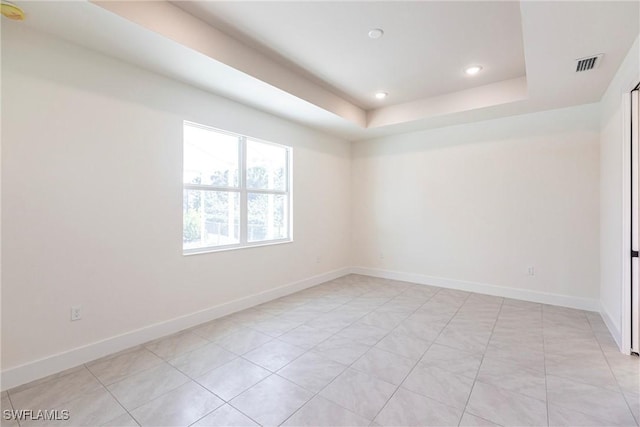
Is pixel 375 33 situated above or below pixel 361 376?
above

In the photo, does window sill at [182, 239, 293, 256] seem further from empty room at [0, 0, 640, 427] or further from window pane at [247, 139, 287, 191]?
window pane at [247, 139, 287, 191]

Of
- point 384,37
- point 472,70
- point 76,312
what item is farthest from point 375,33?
point 76,312

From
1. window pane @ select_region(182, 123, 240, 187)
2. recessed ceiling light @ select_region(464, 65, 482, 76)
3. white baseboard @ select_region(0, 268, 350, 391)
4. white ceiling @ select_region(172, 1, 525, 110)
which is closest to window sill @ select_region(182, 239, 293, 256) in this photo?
white baseboard @ select_region(0, 268, 350, 391)

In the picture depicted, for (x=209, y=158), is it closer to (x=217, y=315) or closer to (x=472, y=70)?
(x=217, y=315)

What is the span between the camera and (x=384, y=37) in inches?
108

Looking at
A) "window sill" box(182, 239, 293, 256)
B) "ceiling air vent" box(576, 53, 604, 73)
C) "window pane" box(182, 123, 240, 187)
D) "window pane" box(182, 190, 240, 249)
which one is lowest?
"window sill" box(182, 239, 293, 256)

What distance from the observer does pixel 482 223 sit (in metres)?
4.45

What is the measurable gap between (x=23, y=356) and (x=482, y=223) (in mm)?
5353

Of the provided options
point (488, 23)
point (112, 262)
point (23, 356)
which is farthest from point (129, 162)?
point (488, 23)

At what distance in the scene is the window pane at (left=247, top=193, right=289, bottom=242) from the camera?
4070 millimetres

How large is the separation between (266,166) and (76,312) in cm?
273

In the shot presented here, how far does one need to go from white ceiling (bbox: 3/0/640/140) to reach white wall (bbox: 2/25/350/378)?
0.93ft

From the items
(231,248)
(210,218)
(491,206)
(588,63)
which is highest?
(588,63)

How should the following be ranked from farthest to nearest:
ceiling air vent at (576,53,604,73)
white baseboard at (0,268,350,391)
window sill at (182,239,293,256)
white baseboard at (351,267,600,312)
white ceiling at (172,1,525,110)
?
1. white baseboard at (351,267,600,312)
2. window sill at (182,239,293,256)
3. ceiling air vent at (576,53,604,73)
4. white ceiling at (172,1,525,110)
5. white baseboard at (0,268,350,391)
